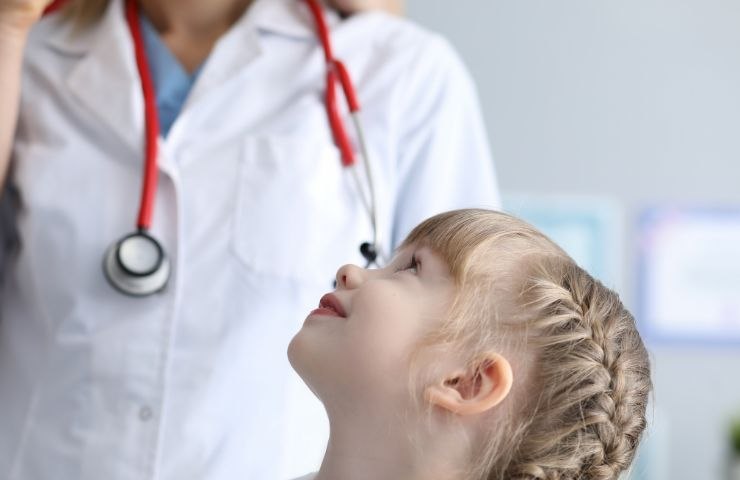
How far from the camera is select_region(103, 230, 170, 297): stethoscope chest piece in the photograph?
3.51 ft

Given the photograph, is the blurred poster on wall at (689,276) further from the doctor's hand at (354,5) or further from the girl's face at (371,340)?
the girl's face at (371,340)

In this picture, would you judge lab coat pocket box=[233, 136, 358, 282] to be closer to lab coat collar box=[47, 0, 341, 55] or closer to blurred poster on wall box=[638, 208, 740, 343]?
lab coat collar box=[47, 0, 341, 55]

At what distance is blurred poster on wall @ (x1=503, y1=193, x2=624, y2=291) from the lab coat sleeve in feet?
4.33

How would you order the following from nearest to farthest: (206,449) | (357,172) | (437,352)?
(437,352) < (206,449) < (357,172)

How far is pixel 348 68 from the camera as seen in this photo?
1.24 m

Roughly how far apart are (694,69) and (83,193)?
1.93m

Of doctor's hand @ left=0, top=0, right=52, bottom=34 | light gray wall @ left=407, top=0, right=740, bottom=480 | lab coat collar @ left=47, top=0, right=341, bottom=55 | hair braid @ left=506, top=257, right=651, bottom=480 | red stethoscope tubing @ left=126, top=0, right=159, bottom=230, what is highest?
doctor's hand @ left=0, top=0, right=52, bottom=34

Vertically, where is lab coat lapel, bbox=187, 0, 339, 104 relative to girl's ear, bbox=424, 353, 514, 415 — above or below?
above

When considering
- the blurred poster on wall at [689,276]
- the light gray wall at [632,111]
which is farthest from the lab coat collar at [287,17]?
the blurred poster on wall at [689,276]

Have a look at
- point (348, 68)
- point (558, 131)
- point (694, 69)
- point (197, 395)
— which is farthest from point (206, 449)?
point (694, 69)

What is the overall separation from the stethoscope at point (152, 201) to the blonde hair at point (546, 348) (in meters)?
0.23

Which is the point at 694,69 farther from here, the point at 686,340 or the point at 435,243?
the point at 435,243

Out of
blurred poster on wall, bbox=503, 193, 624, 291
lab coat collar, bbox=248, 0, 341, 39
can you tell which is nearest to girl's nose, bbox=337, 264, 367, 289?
lab coat collar, bbox=248, 0, 341, 39

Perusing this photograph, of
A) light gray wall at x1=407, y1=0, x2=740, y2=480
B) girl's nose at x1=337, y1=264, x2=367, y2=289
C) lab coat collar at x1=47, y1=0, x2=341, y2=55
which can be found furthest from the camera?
light gray wall at x1=407, y1=0, x2=740, y2=480
